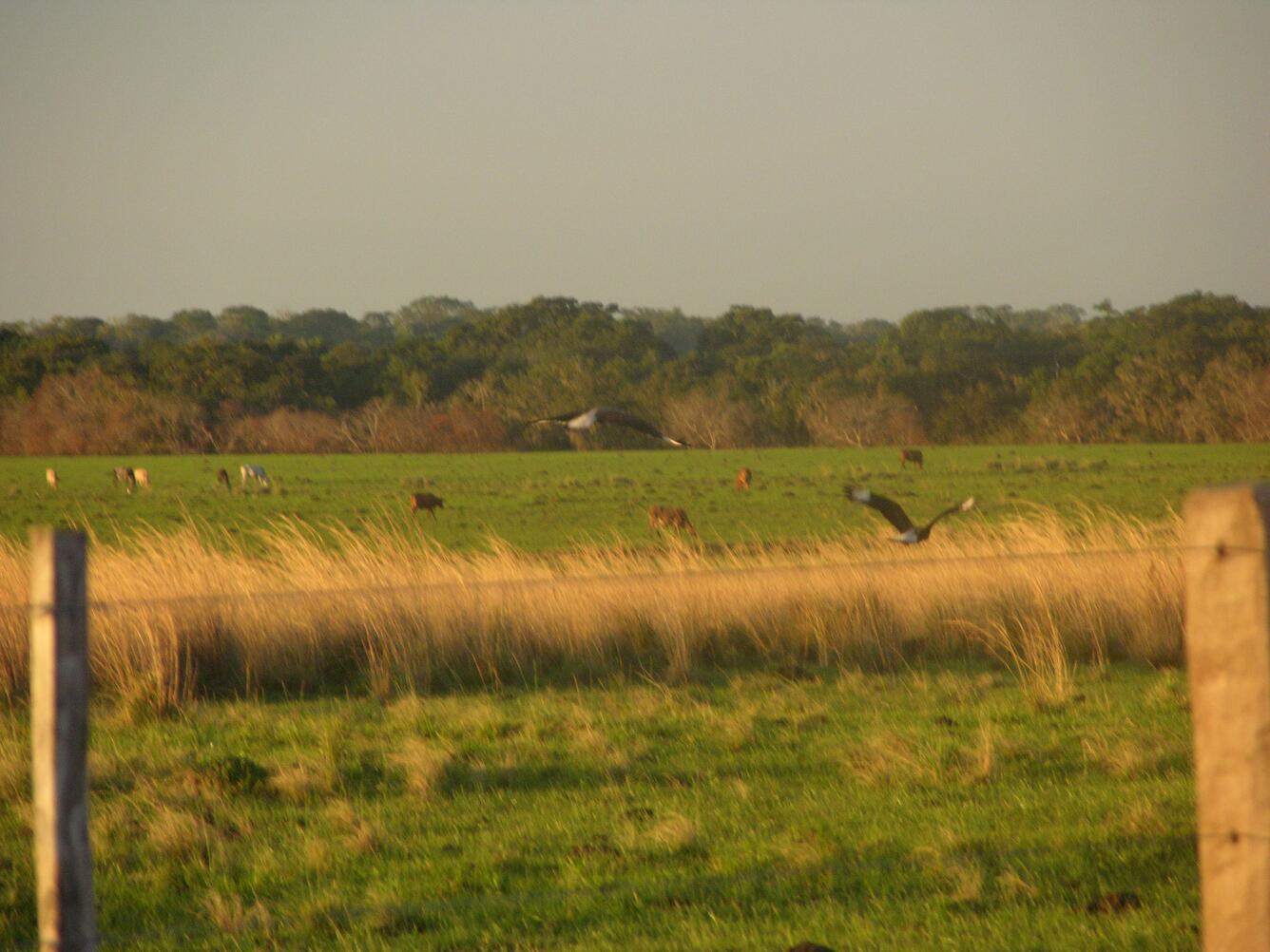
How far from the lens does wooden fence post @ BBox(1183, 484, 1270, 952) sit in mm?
2828

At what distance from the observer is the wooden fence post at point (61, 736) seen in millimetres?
3068

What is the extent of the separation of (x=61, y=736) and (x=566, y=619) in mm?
7831

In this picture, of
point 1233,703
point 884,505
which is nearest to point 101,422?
point 884,505

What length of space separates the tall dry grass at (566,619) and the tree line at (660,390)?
198ft

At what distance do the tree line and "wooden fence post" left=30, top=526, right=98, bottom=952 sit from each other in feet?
226

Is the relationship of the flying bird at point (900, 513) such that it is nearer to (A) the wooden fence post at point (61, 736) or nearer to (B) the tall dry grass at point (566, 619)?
(B) the tall dry grass at point (566, 619)

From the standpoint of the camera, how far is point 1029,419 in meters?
82.1

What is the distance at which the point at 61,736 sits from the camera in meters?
3.14

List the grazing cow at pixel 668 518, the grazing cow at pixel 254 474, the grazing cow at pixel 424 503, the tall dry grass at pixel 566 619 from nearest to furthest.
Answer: the tall dry grass at pixel 566 619, the grazing cow at pixel 668 518, the grazing cow at pixel 424 503, the grazing cow at pixel 254 474

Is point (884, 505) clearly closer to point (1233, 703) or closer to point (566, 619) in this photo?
point (566, 619)

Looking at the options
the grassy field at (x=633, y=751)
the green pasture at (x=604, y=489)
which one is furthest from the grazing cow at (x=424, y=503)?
the grassy field at (x=633, y=751)

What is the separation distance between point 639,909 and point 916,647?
6524 mm

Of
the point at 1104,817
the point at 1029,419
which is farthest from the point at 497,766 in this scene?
the point at 1029,419

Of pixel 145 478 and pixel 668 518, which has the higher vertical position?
pixel 145 478
